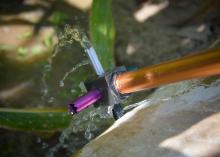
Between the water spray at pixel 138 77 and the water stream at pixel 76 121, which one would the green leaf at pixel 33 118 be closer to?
the water stream at pixel 76 121

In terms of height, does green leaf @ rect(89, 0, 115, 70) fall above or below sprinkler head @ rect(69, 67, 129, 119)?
above

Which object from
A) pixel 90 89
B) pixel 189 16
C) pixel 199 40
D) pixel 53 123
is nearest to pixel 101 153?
pixel 90 89

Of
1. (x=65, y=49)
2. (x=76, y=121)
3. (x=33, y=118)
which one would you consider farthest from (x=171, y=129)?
(x=65, y=49)

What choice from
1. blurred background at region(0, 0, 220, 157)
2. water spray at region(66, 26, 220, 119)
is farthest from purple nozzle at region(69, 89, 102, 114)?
blurred background at region(0, 0, 220, 157)

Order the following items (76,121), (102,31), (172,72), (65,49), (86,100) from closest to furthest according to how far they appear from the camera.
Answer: (172,72) < (86,100) < (76,121) < (102,31) < (65,49)

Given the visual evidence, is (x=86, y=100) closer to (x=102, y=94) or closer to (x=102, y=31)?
(x=102, y=94)

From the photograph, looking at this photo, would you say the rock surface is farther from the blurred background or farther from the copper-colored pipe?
the blurred background
